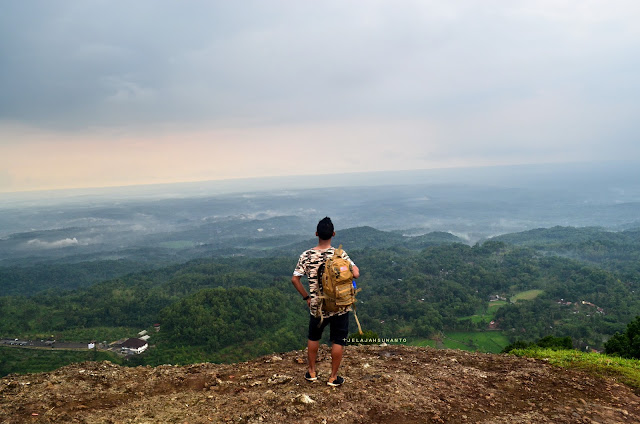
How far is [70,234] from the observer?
19412 cm

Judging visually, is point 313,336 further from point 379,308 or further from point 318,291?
point 379,308

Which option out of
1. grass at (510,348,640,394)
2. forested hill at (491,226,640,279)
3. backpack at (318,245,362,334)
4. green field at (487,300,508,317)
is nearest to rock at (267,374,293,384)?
backpack at (318,245,362,334)

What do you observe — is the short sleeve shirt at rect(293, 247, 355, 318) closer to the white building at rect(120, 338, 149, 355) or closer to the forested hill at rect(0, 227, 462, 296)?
the white building at rect(120, 338, 149, 355)

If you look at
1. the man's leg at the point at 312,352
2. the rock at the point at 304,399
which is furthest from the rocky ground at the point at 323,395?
the man's leg at the point at 312,352

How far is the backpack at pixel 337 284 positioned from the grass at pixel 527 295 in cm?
6354

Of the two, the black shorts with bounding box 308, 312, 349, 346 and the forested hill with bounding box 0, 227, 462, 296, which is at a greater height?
the black shorts with bounding box 308, 312, 349, 346

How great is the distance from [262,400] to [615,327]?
5289 cm

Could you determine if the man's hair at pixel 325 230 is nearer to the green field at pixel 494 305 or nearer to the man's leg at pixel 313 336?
the man's leg at pixel 313 336

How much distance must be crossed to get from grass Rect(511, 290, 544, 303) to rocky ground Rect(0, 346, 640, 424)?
201 feet

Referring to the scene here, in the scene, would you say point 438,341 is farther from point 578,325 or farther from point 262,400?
point 262,400

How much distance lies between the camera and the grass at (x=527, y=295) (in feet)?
185

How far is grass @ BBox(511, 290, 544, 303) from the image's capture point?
56.3 metres

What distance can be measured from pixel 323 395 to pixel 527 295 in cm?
6730

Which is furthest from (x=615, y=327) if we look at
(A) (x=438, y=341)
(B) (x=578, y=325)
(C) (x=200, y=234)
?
(C) (x=200, y=234)
